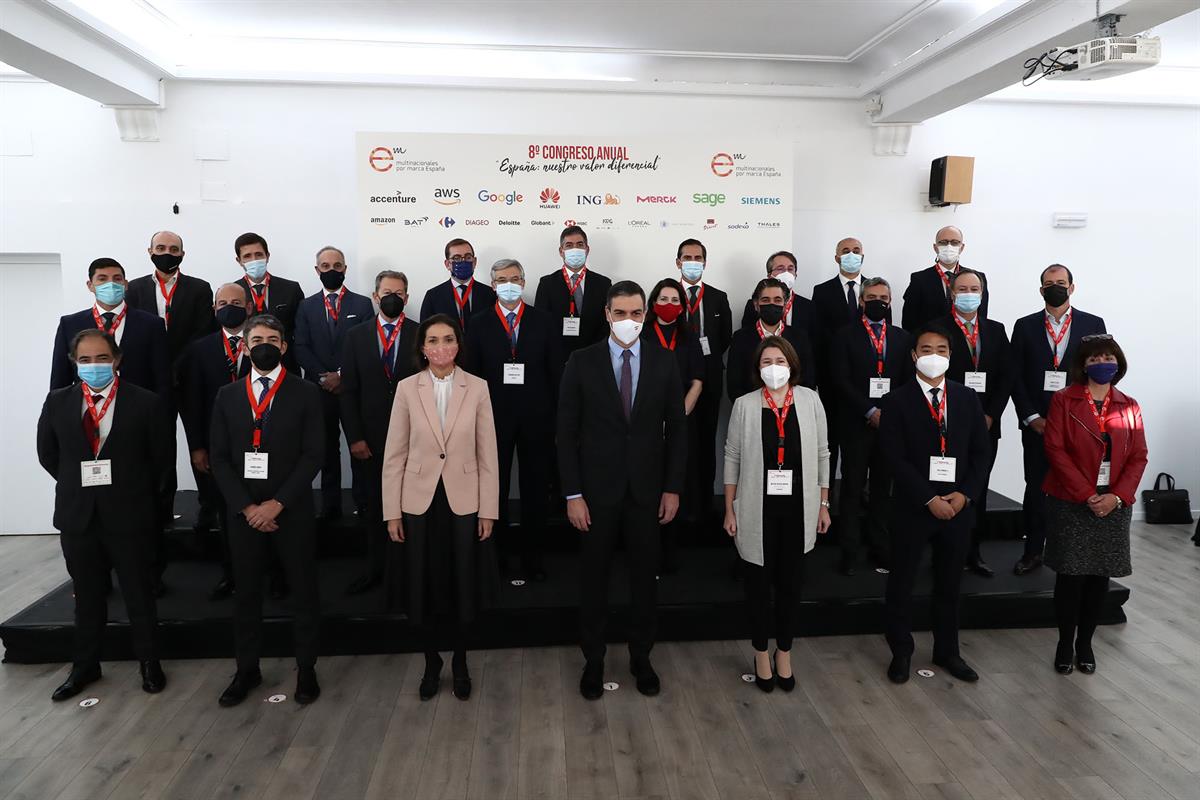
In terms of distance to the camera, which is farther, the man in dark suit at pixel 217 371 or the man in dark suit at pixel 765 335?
the man in dark suit at pixel 765 335

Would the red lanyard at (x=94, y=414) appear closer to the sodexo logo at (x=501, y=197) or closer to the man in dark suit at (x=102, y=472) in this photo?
the man in dark suit at (x=102, y=472)

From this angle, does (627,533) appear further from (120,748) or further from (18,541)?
(18,541)

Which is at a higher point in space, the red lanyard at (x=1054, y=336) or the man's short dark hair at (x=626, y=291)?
the man's short dark hair at (x=626, y=291)

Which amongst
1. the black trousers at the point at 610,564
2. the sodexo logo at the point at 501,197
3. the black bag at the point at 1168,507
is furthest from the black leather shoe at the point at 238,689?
the black bag at the point at 1168,507

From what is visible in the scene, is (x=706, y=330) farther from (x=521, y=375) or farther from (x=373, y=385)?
(x=373, y=385)

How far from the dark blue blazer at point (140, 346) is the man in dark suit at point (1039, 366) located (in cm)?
472

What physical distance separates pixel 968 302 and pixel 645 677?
2744 millimetres

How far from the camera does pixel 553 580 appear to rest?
13.8ft

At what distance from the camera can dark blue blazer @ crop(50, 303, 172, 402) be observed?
3885 millimetres

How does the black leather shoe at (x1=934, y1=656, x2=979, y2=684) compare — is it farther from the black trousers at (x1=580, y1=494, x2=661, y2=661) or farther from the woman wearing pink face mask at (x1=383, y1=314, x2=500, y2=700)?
the woman wearing pink face mask at (x1=383, y1=314, x2=500, y2=700)

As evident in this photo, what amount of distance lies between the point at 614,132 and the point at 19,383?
4.99m

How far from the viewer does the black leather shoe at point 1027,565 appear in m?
4.38

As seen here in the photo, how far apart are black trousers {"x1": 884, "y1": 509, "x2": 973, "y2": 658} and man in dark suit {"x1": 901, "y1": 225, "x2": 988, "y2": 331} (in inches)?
69.5

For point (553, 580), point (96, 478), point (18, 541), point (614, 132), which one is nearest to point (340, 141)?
point (614, 132)
